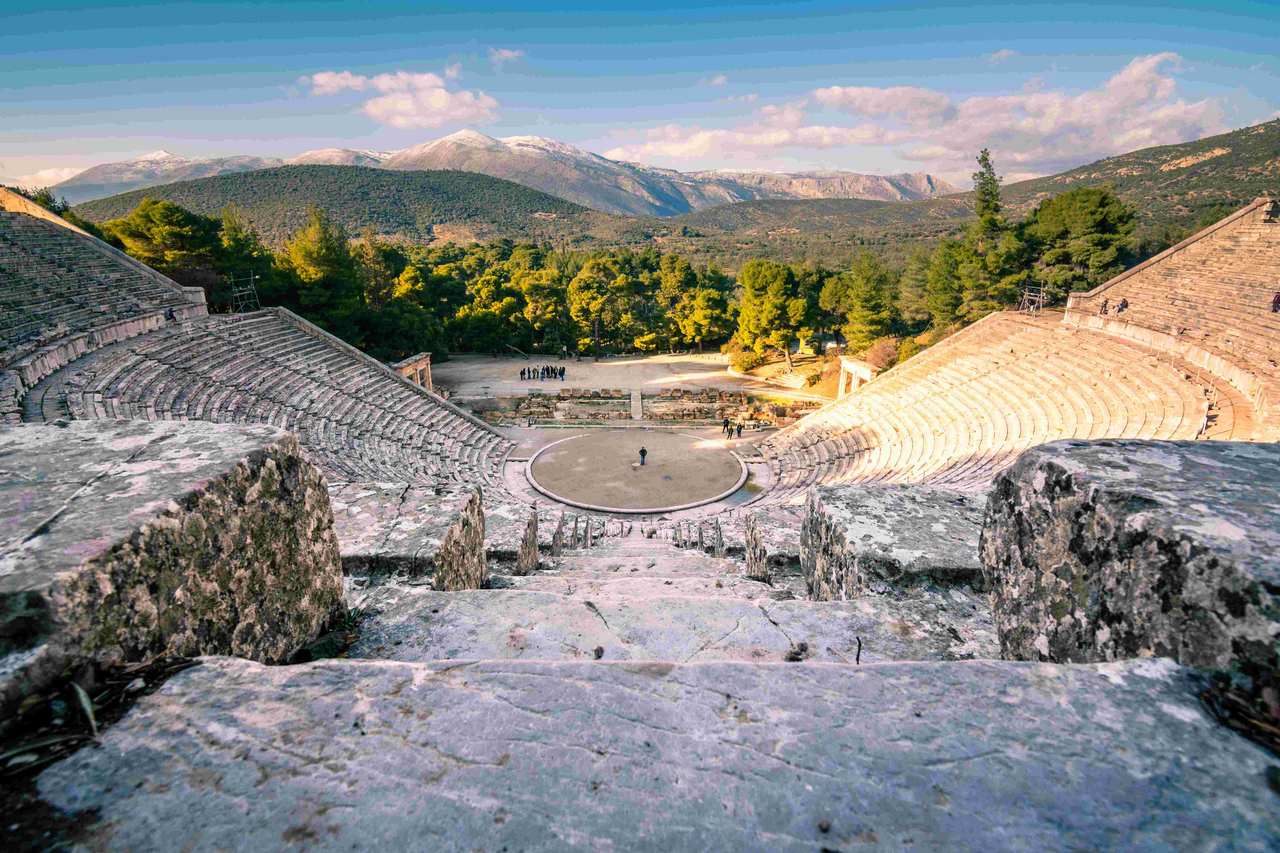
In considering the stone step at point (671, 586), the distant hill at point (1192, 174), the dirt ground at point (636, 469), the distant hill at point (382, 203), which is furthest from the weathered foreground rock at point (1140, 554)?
the distant hill at point (382, 203)

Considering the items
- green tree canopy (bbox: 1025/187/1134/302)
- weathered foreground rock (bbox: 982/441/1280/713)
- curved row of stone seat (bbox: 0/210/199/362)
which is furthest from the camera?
green tree canopy (bbox: 1025/187/1134/302)

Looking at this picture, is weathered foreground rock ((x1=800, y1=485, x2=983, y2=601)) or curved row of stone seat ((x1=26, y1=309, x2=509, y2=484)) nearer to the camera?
weathered foreground rock ((x1=800, y1=485, x2=983, y2=601))

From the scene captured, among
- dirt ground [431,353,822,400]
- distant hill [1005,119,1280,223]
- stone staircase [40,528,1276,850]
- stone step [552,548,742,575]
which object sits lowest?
dirt ground [431,353,822,400]

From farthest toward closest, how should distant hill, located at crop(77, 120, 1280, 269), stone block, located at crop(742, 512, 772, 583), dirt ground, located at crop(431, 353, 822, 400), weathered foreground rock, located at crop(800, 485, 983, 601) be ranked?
distant hill, located at crop(77, 120, 1280, 269)
dirt ground, located at crop(431, 353, 822, 400)
stone block, located at crop(742, 512, 772, 583)
weathered foreground rock, located at crop(800, 485, 983, 601)

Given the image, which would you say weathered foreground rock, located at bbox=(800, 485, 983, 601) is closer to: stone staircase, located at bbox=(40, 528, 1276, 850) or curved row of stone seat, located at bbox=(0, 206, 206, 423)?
stone staircase, located at bbox=(40, 528, 1276, 850)

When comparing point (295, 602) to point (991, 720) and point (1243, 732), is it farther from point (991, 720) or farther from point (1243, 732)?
point (1243, 732)

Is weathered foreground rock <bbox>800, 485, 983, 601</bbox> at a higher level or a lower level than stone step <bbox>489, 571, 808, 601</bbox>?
higher

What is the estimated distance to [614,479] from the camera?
17.2 m

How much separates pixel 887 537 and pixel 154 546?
287 centimetres

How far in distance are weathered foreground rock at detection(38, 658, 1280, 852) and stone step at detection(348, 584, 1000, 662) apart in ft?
2.69

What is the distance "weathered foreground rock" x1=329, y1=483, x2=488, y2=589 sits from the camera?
3285 mm

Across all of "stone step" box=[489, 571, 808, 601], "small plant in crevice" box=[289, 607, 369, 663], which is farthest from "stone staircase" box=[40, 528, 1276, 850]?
"stone step" box=[489, 571, 808, 601]

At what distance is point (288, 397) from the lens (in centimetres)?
1503

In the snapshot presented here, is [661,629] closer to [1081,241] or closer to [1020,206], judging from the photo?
[1081,241]
